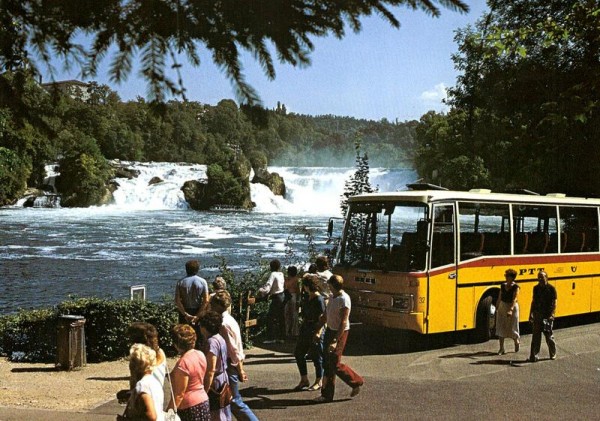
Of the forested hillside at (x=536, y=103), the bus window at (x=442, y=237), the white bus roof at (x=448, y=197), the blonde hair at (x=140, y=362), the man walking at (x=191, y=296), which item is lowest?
the man walking at (x=191, y=296)

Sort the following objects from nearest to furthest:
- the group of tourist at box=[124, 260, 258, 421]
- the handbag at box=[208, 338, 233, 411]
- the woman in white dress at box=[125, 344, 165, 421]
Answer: the woman in white dress at box=[125, 344, 165, 421] < the group of tourist at box=[124, 260, 258, 421] < the handbag at box=[208, 338, 233, 411]

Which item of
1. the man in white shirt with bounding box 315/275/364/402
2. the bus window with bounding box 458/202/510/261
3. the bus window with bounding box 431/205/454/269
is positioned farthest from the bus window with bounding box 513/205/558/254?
the man in white shirt with bounding box 315/275/364/402

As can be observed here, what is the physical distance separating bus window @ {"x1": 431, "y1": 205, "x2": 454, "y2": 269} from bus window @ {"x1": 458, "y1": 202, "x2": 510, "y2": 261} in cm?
26

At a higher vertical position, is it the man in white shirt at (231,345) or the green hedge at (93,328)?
the man in white shirt at (231,345)

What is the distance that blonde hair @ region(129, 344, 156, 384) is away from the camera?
5.65 m

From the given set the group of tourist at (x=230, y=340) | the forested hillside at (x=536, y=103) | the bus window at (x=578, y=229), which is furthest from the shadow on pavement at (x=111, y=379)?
the forested hillside at (x=536, y=103)

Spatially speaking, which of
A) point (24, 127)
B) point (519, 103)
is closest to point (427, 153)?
point (519, 103)

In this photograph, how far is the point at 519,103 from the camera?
25.5 metres

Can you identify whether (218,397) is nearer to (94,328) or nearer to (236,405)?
(236,405)

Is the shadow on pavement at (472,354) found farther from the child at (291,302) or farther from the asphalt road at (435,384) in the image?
the child at (291,302)

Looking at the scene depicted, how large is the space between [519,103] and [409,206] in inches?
531

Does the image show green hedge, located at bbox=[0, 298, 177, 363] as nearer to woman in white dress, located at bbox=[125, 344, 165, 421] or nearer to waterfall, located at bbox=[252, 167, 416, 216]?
woman in white dress, located at bbox=[125, 344, 165, 421]

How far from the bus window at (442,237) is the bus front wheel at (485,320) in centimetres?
138

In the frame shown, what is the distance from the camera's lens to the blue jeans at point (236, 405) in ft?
24.4
